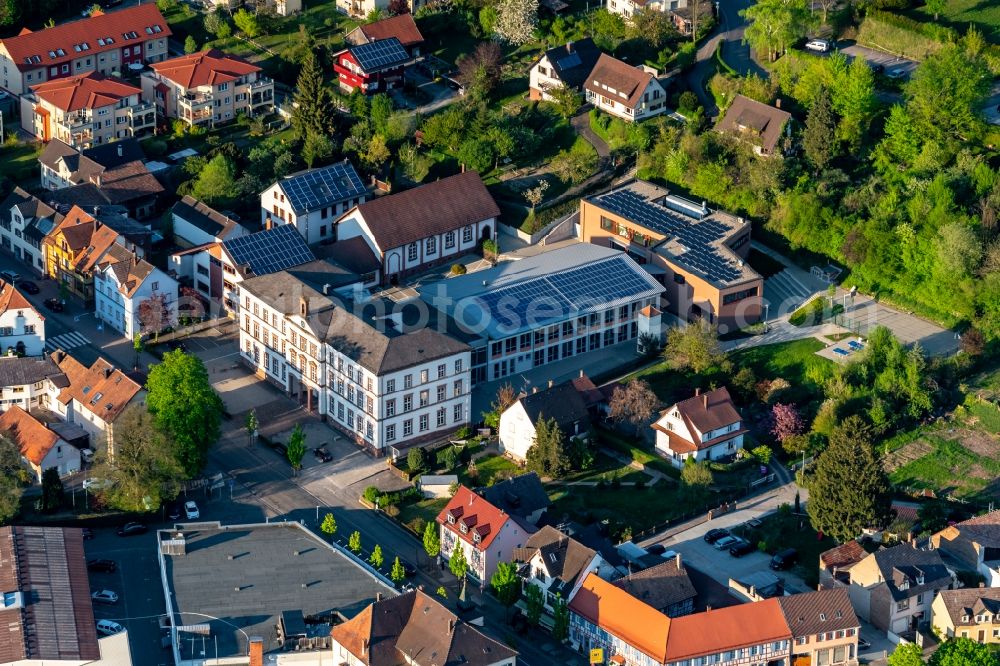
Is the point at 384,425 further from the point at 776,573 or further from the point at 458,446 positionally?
the point at 776,573

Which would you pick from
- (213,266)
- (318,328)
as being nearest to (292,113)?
(213,266)

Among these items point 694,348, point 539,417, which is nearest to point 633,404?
point 539,417

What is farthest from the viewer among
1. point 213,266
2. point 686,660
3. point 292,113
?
point 292,113

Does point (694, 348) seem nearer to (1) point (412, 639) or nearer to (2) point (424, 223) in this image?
(2) point (424, 223)

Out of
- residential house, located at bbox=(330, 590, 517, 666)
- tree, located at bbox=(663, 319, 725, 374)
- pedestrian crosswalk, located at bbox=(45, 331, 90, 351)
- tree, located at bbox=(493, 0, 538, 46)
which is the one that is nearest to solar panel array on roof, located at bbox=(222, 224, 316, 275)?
pedestrian crosswalk, located at bbox=(45, 331, 90, 351)

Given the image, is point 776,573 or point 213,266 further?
point 213,266

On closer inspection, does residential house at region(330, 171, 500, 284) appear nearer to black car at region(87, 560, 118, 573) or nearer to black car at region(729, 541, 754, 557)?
black car at region(87, 560, 118, 573)
